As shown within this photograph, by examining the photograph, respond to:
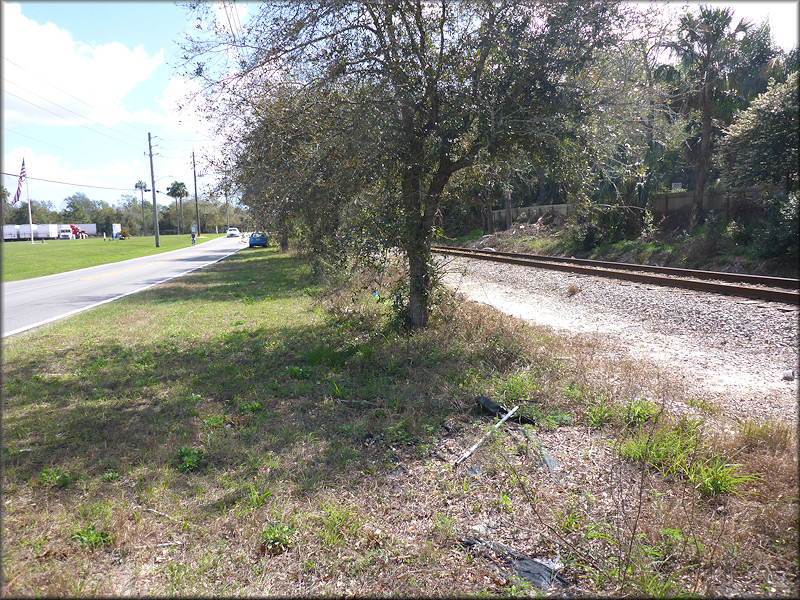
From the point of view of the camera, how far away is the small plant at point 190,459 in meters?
4.18

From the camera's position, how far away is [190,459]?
4.25 m

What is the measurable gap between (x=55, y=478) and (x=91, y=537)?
1.06 meters

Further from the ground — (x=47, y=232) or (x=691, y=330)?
(x=47, y=232)

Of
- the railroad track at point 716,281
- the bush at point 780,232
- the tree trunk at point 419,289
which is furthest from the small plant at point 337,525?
the bush at point 780,232

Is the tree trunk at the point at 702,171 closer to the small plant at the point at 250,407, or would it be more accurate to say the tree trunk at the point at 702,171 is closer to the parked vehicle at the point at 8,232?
the small plant at the point at 250,407

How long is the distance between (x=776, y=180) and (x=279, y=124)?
17.1 m

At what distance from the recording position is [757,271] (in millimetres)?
14203

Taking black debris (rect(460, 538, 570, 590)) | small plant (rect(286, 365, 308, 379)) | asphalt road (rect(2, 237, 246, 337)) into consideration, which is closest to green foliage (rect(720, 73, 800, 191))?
small plant (rect(286, 365, 308, 379))

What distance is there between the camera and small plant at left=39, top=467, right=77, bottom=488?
390 centimetres

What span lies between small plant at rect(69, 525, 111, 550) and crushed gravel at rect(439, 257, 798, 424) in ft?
17.9

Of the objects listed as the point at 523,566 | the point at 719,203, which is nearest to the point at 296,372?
the point at 523,566

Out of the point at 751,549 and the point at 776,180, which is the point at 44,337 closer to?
the point at 751,549

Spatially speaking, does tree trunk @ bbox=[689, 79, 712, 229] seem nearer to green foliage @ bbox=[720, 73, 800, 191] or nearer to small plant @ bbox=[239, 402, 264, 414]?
green foliage @ bbox=[720, 73, 800, 191]

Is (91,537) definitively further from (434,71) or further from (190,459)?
(434,71)
